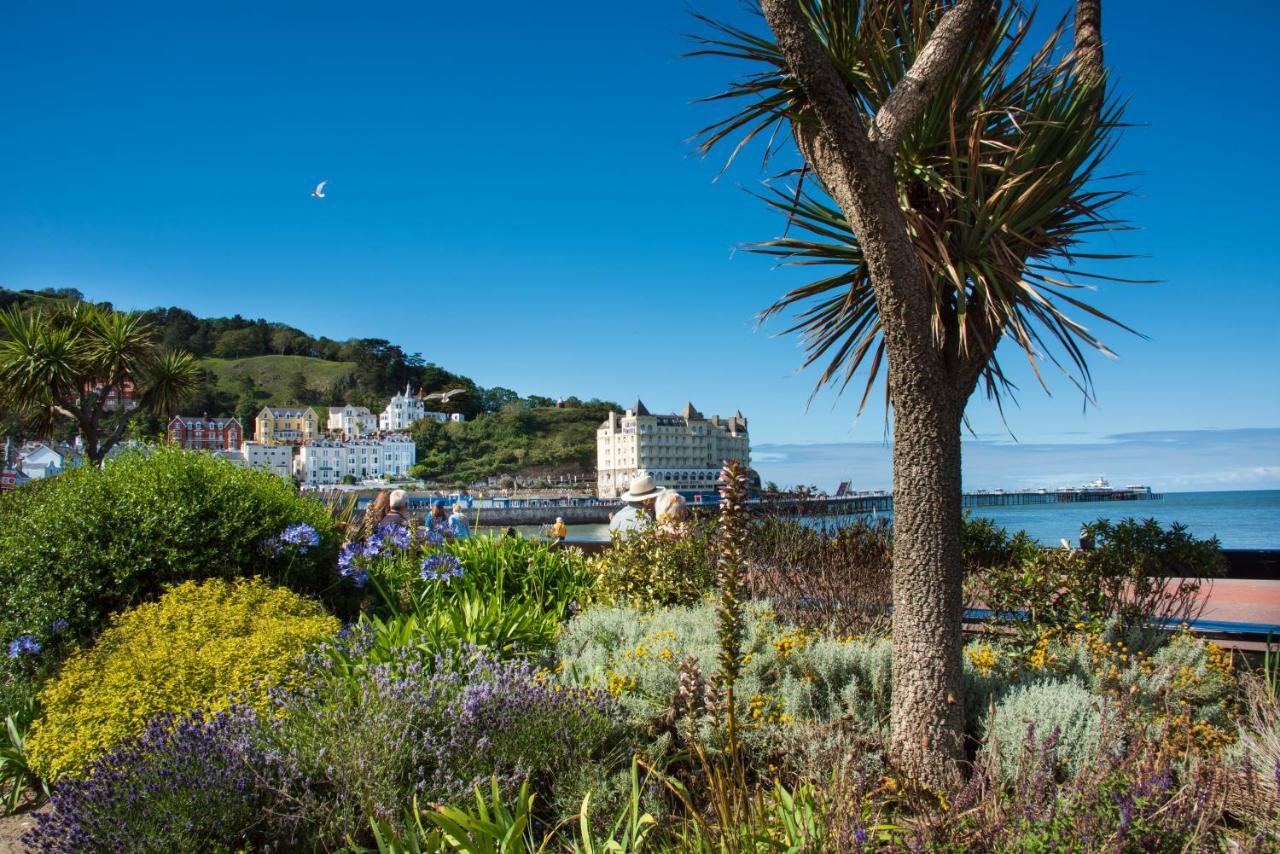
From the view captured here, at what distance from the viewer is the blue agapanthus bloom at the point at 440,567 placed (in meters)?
5.78

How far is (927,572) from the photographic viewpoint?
148 inches

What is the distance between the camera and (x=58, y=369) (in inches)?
601

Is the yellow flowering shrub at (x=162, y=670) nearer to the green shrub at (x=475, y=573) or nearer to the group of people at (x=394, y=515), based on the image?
the green shrub at (x=475, y=573)

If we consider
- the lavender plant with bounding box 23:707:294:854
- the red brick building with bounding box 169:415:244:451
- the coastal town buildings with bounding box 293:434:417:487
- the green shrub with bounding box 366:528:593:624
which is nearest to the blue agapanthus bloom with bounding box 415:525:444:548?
the green shrub with bounding box 366:528:593:624

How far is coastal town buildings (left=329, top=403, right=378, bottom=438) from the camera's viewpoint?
6275 inches

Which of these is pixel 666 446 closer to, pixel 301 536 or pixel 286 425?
pixel 286 425

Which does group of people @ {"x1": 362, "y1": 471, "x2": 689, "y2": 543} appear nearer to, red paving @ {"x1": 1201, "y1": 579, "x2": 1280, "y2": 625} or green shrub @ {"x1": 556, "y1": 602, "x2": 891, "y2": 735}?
green shrub @ {"x1": 556, "y1": 602, "x2": 891, "y2": 735}

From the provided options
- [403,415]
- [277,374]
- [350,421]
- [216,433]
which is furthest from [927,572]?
[277,374]

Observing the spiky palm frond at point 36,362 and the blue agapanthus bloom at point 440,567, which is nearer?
the blue agapanthus bloom at point 440,567

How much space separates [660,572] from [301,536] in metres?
3.04

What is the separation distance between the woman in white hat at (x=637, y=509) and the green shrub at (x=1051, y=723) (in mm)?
4667

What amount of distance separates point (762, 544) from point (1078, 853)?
17.2 ft

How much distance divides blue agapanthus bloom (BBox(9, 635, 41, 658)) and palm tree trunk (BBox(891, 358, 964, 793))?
515 cm

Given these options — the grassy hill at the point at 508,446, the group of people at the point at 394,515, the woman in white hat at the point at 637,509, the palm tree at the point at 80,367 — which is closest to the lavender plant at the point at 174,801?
the group of people at the point at 394,515
